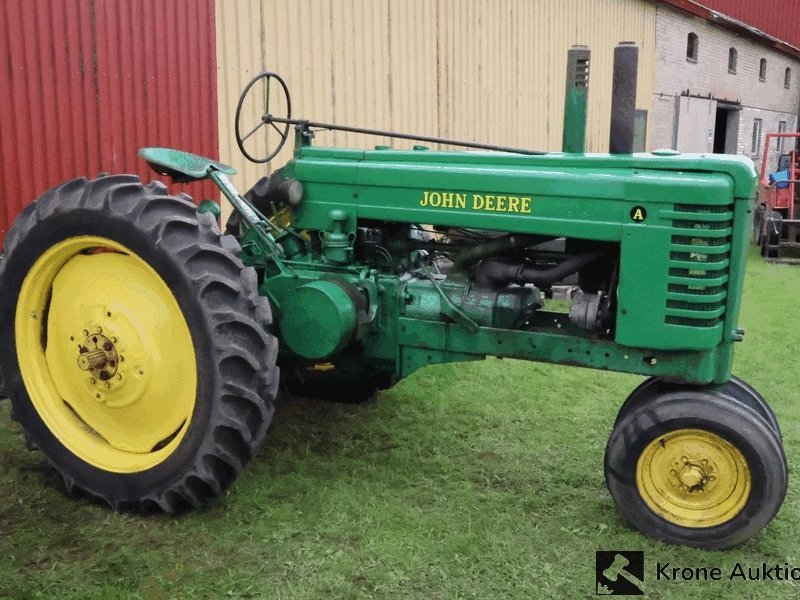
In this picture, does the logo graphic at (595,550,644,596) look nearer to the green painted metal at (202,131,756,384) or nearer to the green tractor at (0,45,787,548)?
the green tractor at (0,45,787,548)

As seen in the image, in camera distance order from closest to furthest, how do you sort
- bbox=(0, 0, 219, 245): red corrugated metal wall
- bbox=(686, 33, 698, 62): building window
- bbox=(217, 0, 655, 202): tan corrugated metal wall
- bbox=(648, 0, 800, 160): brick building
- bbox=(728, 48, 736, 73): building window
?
bbox=(0, 0, 219, 245): red corrugated metal wall < bbox=(217, 0, 655, 202): tan corrugated metal wall < bbox=(648, 0, 800, 160): brick building < bbox=(686, 33, 698, 62): building window < bbox=(728, 48, 736, 73): building window

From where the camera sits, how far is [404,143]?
754cm

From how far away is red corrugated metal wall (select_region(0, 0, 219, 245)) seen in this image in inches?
169

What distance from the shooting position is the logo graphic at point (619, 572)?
2.63 m

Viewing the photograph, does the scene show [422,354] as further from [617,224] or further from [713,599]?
[713,599]

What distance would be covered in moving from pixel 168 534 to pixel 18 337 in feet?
3.15

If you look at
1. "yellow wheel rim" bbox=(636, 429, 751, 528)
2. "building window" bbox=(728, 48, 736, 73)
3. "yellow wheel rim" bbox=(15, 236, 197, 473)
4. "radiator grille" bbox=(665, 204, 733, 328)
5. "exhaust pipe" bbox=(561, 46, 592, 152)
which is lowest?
"yellow wheel rim" bbox=(636, 429, 751, 528)

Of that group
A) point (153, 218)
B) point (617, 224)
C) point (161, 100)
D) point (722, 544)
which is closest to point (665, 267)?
point (617, 224)

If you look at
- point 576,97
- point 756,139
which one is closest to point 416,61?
point 576,97

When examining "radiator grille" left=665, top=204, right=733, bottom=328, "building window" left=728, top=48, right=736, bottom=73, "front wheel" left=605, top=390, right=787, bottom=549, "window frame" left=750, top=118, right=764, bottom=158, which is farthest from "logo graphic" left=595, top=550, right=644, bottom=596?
"window frame" left=750, top=118, right=764, bottom=158

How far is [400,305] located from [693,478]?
4.20ft

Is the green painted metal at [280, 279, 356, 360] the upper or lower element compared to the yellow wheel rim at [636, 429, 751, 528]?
upper

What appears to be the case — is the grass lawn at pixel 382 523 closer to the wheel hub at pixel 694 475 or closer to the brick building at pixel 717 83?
the wheel hub at pixel 694 475

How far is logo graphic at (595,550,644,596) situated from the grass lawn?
0.10 ft
